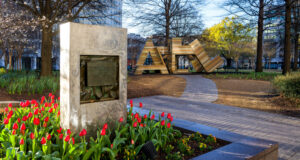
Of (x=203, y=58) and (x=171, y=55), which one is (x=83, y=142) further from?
(x=203, y=58)

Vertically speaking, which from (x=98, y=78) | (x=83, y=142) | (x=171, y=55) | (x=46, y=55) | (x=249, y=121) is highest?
(x=171, y=55)

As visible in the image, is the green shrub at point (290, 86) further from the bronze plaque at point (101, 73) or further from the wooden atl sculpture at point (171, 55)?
the wooden atl sculpture at point (171, 55)

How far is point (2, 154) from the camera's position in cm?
280

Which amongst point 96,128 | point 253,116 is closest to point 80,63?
point 96,128

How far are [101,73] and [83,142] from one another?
125 cm

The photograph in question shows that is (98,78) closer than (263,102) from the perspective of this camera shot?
Yes

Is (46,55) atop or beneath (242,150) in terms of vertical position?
atop

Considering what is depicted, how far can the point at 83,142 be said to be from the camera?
8.93ft

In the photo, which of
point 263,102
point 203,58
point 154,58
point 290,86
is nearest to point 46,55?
point 154,58

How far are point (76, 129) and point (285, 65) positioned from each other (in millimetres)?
15715

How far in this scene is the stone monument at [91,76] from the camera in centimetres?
326

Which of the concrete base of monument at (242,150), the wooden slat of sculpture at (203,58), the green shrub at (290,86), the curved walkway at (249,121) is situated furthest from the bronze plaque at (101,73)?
the wooden slat of sculpture at (203,58)

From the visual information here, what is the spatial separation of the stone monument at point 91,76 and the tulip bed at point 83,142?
0.29 meters

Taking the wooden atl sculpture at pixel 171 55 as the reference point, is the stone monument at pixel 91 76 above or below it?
below
